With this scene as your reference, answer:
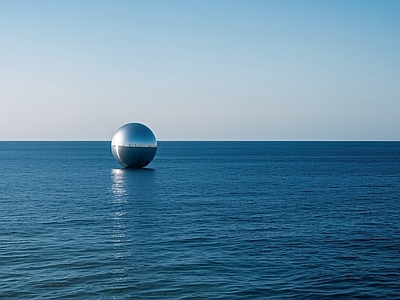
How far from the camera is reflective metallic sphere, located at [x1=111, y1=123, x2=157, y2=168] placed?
88.5 m

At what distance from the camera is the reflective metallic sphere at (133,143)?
8850 centimetres

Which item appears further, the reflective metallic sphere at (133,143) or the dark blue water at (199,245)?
the reflective metallic sphere at (133,143)

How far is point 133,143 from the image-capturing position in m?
88.9

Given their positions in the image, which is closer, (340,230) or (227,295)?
(227,295)

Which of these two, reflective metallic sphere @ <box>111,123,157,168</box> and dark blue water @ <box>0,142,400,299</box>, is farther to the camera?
reflective metallic sphere @ <box>111,123,157,168</box>

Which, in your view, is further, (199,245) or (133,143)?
(133,143)

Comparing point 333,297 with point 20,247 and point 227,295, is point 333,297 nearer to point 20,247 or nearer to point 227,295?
point 227,295

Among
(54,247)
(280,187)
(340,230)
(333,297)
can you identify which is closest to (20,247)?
(54,247)

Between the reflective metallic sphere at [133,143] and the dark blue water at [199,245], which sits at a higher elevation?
the reflective metallic sphere at [133,143]

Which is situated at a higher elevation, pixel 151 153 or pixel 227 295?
pixel 151 153

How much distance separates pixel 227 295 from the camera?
25562 millimetres

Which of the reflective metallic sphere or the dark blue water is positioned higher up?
the reflective metallic sphere

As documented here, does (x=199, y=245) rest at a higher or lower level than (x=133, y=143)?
lower

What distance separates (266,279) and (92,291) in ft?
29.2
